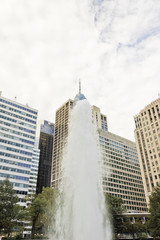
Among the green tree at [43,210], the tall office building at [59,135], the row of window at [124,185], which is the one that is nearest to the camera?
the green tree at [43,210]

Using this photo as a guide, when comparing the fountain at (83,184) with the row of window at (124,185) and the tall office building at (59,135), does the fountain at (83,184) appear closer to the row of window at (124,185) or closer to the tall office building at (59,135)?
the row of window at (124,185)

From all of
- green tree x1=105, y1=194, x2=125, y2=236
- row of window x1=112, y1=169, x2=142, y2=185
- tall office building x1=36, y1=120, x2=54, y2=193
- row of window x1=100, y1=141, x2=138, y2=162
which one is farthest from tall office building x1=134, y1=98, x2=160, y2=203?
tall office building x1=36, y1=120, x2=54, y2=193

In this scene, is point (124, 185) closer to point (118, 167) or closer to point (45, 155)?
point (118, 167)

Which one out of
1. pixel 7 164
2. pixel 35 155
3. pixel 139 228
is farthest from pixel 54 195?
pixel 35 155

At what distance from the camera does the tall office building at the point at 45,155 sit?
145788mm

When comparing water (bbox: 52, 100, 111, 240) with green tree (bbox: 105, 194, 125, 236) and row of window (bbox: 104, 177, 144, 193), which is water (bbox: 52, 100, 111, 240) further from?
row of window (bbox: 104, 177, 144, 193)

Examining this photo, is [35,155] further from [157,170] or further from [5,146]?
[157,170]

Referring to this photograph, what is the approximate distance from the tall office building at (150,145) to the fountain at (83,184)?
62257 millimetres

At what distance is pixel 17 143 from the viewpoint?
266 ft

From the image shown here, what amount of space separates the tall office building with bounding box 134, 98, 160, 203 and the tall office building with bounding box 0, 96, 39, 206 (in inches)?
2042

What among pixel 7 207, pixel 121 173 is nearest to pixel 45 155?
pixel 121 173

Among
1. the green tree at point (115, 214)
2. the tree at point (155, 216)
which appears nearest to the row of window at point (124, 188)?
the green tree at point (115, 214)

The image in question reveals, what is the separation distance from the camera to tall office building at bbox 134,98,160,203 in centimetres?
7988

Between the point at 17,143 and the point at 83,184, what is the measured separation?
214ft
